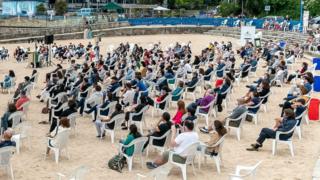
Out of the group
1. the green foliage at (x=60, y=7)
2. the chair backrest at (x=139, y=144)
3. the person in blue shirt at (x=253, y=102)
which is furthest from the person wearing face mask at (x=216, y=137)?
the green foliage at (x=60, y=7)

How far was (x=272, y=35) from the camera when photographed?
48812mm

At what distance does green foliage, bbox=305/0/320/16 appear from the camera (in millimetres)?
58075

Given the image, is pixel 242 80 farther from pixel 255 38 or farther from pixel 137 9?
pixel 137 9

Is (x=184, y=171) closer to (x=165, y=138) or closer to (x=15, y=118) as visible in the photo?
(x=165, y=138)

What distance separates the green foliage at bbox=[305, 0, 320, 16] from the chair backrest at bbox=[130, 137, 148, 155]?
50090 millimetres

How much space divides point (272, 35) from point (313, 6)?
509 inches

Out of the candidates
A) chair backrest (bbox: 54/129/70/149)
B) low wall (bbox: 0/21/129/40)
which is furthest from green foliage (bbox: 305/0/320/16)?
chair backrest (bbox: 54/129/70/149)

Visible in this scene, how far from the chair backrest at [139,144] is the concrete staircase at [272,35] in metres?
31.9

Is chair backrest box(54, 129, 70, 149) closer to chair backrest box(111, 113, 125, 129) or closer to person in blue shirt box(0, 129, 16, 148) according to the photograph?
person in blue shirt box(0, 129, 16, 148)

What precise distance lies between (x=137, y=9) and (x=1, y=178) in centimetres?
8551

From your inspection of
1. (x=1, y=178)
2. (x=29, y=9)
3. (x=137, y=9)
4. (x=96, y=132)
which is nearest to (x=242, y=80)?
(x=96, y=132)

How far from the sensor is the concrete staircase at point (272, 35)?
42.8m

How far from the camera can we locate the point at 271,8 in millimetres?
74000

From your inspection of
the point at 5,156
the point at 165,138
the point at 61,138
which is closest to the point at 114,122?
the point at 61,138
